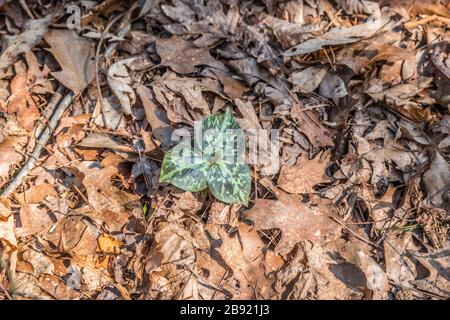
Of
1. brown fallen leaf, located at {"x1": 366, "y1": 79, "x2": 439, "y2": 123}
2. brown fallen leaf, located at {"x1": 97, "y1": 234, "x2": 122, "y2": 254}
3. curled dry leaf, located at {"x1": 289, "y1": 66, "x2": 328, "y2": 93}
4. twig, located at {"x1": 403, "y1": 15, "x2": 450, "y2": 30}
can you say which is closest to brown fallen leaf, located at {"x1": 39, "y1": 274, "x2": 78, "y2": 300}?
brown fallen leaf, located at {"x1": 97, "y1": 234, "x2": 122, "y2": 254}

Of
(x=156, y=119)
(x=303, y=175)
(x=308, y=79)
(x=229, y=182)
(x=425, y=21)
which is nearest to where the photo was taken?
(x=229, y=182)

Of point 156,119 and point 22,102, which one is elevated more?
point 22,102

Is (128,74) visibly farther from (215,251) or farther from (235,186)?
(215,251)

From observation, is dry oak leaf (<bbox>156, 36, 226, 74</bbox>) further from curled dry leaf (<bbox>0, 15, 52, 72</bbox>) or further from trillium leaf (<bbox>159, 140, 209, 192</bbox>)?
curled dry leaf (<bbox>0, 15, 52, 72</bbox>)

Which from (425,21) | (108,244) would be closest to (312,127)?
(425,21)

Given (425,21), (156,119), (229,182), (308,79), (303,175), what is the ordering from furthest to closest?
1. (425,21)
2. (308,79)
3. (156,119)
4. (303,175)
5. (229,182)

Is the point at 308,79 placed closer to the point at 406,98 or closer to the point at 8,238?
the point at 406,98

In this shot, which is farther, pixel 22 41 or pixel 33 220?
pixel 22 41
